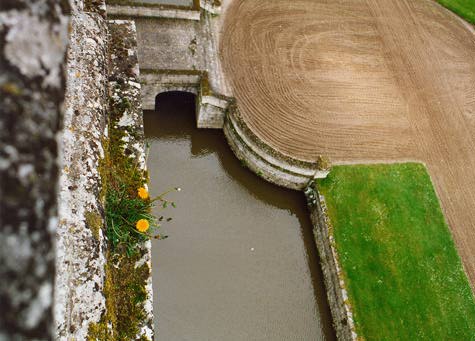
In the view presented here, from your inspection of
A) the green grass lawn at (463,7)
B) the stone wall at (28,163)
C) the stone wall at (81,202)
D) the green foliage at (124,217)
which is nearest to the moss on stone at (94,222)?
the stone wall at (81,202)

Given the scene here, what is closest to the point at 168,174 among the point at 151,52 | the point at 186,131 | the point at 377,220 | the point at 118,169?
the point at 186,131

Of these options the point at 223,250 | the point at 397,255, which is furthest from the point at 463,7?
the point at 223,250

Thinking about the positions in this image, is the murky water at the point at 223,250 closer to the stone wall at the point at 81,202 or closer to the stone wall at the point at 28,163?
the stone wall at the point at 81,202

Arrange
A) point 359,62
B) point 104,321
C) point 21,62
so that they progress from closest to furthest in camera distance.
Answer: point 21,62 → point 104,321 → point 359,62

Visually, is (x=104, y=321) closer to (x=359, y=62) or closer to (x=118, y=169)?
(x=118, y=169)

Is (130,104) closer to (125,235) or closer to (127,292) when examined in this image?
(125,235)

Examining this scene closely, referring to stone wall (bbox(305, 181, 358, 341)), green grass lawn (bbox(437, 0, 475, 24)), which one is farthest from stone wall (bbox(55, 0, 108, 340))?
green grass lawn (bbox(437, 0, 475, 24))
